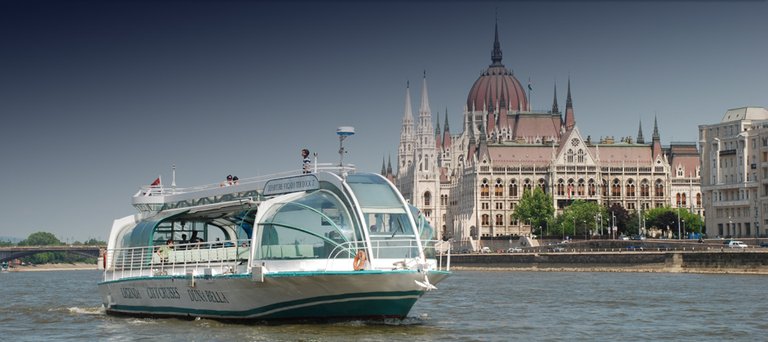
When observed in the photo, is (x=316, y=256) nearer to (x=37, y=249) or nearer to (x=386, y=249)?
(x=386, y=249)

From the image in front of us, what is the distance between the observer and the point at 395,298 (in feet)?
122

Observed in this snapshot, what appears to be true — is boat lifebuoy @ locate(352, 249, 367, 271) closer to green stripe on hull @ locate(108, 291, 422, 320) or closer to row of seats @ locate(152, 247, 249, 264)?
green stripe on hull @ locate(108, 291, 422, 320)

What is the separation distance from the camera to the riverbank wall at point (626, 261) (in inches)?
3954

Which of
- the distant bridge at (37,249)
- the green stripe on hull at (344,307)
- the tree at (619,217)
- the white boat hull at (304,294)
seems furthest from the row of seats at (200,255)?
the distant bridge at (37,249)

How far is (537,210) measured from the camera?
195 metres

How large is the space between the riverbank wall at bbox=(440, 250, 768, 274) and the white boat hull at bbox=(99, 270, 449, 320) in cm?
6575

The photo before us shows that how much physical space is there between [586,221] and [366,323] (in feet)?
485

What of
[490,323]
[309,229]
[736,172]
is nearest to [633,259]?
[736,172]

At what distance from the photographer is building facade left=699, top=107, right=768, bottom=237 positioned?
137375mm

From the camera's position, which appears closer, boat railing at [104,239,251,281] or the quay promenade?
boat railing at [104,239,251,281]

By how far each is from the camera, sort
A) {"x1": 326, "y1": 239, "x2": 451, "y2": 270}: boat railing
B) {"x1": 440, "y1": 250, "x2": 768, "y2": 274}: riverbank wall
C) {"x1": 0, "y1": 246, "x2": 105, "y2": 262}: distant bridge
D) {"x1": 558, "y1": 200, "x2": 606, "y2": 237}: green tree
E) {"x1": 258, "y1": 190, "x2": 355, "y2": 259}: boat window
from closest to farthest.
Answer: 1. {"x1": 326, "y1": 239, "x2": 451, "y2": 270}: boat railing
2. {"x1": 258, "y1": 190, "x2": 355, "y2": 259}: boat window
3. {"x1": 440, "y1": 250, "x2": 768, "y2": 274}: riverbank wall
4. {"x1": 558, "y1": 200, "x2": 606, "y2": 237}: green tree
5. {"x1": 0, "y1": 246, "x2": 105, "y2": 262}: distant bridge

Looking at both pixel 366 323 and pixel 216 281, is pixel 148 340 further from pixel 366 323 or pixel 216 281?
pixel 366 323

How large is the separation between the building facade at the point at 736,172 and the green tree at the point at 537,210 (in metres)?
45.2

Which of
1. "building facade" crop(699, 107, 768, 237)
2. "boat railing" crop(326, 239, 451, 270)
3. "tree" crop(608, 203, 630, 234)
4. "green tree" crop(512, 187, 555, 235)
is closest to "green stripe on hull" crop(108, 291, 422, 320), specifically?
"boat railing" crop(326, 239, 451, 270)
